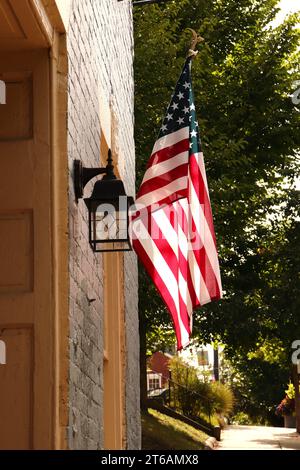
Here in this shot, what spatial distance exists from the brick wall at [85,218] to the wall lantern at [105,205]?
0.07 meters

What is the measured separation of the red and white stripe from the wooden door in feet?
4.69

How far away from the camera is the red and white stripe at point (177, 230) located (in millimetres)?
6352

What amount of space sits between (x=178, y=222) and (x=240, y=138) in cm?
1303

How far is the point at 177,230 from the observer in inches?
261

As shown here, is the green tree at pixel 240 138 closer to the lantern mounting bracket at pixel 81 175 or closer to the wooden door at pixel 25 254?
the lantern mounting bracket at pixel 81 175

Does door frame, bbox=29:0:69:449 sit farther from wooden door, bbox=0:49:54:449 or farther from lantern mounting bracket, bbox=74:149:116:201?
lantern mounting bracket, bbox=74:149:116:201

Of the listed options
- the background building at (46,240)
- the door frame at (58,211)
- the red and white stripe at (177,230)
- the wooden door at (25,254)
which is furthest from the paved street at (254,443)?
the wooden door at (25,254)

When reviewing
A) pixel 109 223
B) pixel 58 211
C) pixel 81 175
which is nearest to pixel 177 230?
pixel 109 223

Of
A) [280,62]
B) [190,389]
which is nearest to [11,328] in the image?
[280,62]

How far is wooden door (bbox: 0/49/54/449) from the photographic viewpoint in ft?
15.2

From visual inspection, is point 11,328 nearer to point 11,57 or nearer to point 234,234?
point 11,57

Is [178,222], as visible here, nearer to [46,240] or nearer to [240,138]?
[46,240]

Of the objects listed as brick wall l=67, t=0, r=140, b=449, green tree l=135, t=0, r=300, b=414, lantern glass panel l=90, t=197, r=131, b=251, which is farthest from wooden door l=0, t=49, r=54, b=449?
green tree l=135, t=0, r=300, b=414

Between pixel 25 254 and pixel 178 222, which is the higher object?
pixel 178 222
